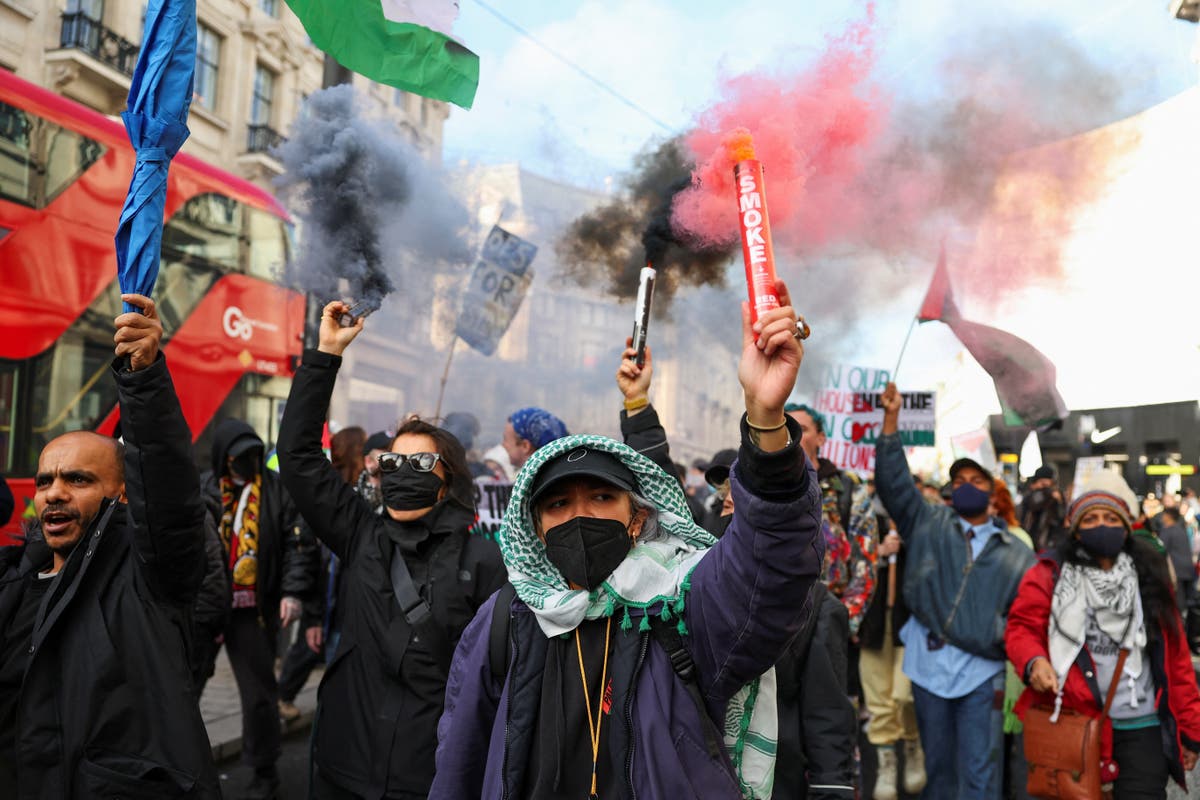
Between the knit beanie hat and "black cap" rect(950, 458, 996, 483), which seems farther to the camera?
"black cap" rect(950, 458, 996, 483)

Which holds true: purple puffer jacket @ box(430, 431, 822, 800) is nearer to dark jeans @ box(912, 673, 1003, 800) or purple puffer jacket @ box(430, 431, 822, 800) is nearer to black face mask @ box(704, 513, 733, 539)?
black face mask @ box(704, 513, 733, 539)

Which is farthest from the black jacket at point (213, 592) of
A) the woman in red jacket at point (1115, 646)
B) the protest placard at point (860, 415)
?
the protest placard at point (860, 415)

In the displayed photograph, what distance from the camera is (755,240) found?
6.50 ft

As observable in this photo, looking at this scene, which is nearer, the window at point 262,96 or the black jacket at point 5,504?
the black jacket at point 5,504

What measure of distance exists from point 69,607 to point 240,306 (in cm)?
792

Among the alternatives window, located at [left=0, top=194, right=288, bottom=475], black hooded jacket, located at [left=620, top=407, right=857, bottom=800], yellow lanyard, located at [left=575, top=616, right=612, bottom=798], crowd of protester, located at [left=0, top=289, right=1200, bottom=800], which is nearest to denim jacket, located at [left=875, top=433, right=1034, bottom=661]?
crowd of protester, located at [left=0, top=289, right=1200, bottom=800]

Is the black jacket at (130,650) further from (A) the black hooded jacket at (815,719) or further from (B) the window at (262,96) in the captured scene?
(B) the window at (262,96)

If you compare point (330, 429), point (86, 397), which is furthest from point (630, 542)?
point (330, 429)

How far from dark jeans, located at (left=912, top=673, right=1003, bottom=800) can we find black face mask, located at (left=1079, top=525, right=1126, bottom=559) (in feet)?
3.05

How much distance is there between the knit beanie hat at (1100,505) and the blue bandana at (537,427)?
2.54 m

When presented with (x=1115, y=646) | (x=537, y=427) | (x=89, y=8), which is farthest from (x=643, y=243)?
(x=89, y=8)

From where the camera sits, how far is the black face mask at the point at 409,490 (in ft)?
11.5

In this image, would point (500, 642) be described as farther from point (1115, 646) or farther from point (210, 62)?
point (210, 62)

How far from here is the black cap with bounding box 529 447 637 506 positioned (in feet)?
7.04
